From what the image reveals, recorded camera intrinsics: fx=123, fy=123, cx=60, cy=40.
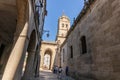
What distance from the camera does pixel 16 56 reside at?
4633 millimetres

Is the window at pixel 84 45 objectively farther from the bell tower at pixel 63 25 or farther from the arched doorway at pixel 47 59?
the bell tower at pixel 63 25

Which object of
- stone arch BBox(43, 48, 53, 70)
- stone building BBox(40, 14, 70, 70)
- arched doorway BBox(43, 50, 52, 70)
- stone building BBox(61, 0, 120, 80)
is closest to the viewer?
stone building BBox(61, 0, 120, 80)

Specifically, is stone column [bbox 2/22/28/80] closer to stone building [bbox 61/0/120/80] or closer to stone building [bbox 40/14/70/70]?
stone building [bbox 61/0/120/80]

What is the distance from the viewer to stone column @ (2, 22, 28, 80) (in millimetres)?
4377

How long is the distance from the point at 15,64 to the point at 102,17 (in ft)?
16.4

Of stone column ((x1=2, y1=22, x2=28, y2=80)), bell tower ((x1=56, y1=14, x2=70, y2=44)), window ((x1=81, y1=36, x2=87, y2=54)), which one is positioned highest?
bell tower ((x1=56, y1=14, x2=70, y2=44))

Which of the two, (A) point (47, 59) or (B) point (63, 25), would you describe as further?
(B) point (63, 25)

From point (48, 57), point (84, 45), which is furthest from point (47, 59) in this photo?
point (84, 45)

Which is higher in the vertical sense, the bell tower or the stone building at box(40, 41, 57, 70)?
the bell tower

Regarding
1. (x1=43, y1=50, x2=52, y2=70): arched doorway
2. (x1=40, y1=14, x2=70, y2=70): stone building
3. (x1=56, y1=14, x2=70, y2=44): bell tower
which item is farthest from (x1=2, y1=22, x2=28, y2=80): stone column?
(x1=56, y1=14, x2=70, y2=44): bell tower

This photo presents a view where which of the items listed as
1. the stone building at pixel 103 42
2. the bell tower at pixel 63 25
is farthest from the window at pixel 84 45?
the bell tower at pixel 63 25

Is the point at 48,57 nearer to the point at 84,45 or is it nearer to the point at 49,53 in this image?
the point at 49,53

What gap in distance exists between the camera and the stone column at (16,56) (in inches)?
172

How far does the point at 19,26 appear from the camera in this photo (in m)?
5.07
